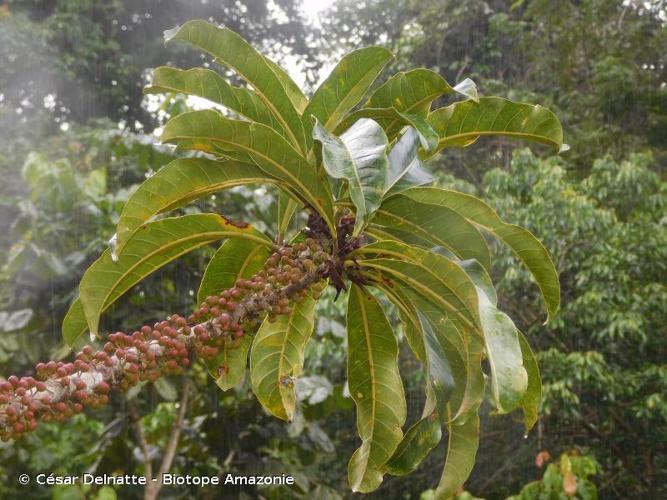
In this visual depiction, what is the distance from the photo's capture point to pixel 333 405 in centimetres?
242

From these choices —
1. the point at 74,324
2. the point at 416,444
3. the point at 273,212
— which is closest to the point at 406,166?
the point at 416,444

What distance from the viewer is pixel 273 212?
2.52 metres

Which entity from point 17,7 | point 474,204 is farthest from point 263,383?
point 17,7

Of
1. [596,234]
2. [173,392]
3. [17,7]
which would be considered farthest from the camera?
[17,7]

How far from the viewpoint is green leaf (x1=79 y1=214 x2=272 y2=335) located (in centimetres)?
90

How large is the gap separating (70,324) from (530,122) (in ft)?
2.15

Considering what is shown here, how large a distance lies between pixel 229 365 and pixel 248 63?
43cm

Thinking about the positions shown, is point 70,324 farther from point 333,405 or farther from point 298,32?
point 298,32

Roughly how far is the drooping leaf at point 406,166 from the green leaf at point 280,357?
0.25m

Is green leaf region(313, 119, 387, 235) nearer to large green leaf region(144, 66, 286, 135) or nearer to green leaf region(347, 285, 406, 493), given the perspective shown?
large green leaf region(144, 66, 286, 135)

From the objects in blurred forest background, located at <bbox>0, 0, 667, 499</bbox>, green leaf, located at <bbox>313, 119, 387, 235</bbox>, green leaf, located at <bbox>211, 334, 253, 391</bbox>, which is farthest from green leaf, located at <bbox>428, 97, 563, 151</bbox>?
blurred forest background, located at <bbox>0, 0, 667, 499</bbox>

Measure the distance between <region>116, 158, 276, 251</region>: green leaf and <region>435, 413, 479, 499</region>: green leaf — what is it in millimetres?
419

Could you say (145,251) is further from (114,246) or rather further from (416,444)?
(416,444)

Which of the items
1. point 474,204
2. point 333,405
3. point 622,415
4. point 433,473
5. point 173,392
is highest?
point 474,204
